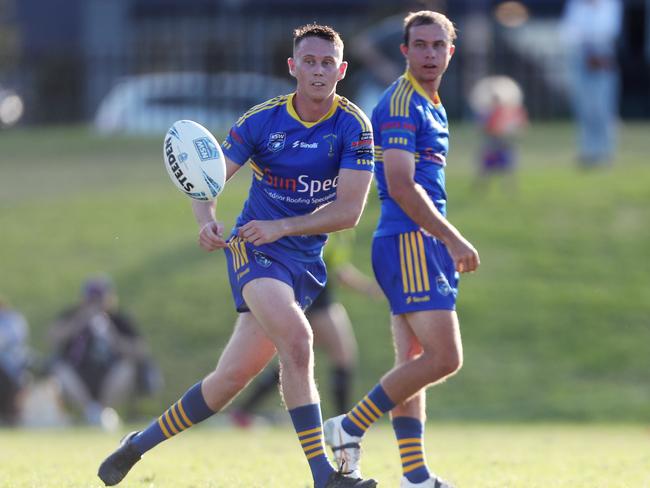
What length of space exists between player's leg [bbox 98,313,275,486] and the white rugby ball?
2.27 feet

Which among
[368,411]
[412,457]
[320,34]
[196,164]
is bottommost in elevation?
[412,457]

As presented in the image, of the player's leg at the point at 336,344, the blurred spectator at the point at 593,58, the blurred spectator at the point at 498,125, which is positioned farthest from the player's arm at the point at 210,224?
the blurred spectator at the point at 593,58

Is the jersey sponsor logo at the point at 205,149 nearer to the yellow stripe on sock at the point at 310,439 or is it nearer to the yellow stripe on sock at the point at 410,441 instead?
the yellow stripe on sock at the point at 310,439

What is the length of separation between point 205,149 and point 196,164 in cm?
9

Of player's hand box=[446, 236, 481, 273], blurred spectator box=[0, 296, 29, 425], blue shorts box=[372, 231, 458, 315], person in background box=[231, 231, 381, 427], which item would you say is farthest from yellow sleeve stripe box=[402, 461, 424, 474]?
blurred spectator box=[0, 296, 29, 425]

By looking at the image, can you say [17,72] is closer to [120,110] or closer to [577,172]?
[120,110]

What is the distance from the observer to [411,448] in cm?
724

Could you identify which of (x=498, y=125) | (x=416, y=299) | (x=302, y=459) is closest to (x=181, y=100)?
(x=498, y=125)

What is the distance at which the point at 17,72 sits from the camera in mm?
32875

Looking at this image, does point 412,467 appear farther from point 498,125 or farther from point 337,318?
point 498,125

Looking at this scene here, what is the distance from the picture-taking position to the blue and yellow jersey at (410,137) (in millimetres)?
7164

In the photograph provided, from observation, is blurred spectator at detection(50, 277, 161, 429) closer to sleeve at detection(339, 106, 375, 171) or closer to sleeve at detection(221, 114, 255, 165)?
sleeve at detection(221, 114, 255, 165)

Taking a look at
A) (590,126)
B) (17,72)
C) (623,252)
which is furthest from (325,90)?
(17,72)

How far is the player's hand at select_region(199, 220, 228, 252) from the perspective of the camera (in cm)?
672
